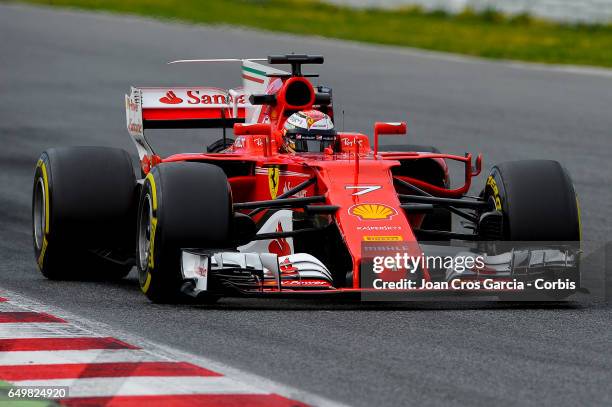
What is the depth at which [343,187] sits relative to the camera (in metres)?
9.60

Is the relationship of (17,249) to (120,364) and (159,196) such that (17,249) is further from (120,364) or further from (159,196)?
(120,364)

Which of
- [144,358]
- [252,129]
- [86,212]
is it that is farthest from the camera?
[86,212]

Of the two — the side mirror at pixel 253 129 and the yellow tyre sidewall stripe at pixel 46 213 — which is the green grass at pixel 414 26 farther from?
the yellow tyre sidewall stripe at pixel 46 213

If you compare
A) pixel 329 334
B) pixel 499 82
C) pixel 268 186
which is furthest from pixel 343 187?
pixel 499 82

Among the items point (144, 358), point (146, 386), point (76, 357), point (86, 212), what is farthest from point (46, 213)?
point (146, 386)

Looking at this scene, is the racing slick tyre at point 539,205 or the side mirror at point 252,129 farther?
the side mirror at point 252,129

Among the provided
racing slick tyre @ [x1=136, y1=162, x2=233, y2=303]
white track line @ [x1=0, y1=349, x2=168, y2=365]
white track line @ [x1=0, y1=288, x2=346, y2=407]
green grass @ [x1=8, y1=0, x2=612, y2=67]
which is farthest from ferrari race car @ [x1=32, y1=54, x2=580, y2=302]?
green grass @ [x1=8, y1=0, x2=612, y2=67]

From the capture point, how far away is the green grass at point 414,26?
94.1 feet

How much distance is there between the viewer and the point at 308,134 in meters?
10.5

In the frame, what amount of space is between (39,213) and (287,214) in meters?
2.25

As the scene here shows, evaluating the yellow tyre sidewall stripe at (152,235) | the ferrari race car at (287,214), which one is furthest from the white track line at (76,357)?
the yellow tyre sidewall stripe at (152,235)

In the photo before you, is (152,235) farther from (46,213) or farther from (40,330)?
(46,213)

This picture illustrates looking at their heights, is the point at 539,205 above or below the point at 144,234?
above

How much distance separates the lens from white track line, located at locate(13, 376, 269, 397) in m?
6.77
